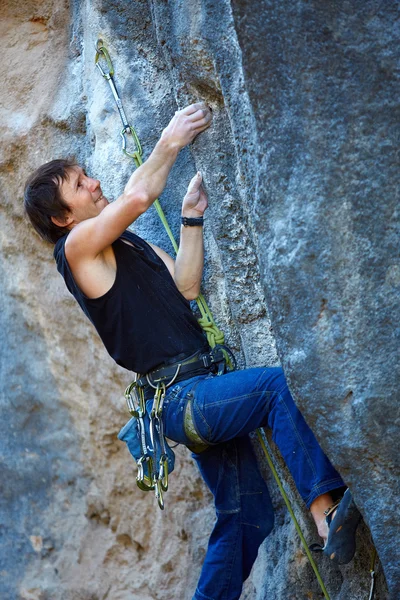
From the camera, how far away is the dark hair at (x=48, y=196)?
3207mm

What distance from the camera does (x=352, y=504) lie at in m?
2.61

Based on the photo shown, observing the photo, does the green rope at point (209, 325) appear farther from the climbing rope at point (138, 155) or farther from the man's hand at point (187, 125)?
the man's hand at point (187, 125)

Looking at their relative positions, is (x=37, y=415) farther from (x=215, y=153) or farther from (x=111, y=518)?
(x=215, y=153)

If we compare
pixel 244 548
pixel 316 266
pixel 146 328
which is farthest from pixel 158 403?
pixel 316 266

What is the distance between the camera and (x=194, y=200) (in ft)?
10.5

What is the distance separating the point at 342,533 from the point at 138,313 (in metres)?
1.07

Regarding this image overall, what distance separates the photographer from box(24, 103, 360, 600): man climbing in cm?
279

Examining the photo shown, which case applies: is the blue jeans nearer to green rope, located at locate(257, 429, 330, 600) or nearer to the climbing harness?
the climbing harness

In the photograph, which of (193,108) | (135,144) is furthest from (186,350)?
(135,144)

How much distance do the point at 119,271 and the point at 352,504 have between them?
118 cm

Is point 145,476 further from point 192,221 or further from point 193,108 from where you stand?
point 193,108

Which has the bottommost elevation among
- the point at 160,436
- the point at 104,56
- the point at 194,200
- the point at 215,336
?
the point at 160,436

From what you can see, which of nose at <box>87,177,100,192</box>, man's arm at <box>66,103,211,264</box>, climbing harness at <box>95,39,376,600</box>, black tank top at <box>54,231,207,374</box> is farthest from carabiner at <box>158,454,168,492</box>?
nose at <box>87,177,100,192</box>

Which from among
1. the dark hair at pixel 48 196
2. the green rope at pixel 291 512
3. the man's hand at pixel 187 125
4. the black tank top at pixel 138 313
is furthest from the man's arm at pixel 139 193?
the green rope at pixel 291 512
